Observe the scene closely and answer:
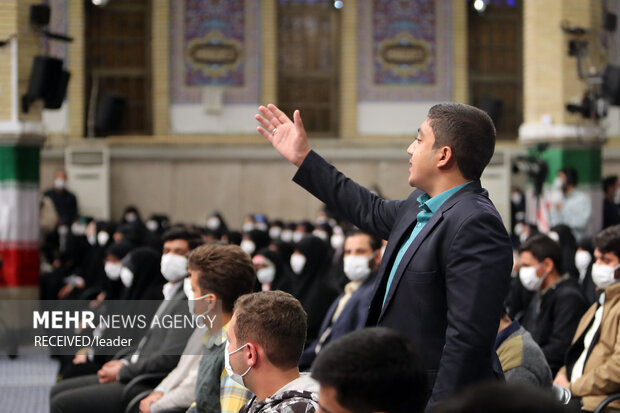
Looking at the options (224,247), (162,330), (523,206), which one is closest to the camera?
(224,247)

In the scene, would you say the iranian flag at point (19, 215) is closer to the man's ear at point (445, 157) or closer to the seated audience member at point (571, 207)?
the seated audience member at point (571, 207)

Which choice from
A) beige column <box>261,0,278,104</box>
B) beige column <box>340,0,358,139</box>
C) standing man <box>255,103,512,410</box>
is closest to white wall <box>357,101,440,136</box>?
beige column <box>340,0,358,139</box>

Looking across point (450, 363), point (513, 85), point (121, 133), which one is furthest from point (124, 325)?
point (513, 85)

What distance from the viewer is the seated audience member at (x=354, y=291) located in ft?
20.4

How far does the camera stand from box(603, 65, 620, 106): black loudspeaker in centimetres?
1194

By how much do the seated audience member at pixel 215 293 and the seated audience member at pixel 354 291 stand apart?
1.54m

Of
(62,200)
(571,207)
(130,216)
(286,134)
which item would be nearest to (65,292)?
(62,200)

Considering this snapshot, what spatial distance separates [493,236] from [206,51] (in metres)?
16.0

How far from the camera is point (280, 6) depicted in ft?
62.4

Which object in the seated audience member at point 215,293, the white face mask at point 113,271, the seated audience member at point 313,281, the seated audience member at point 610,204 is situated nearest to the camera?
the seated audience member at point 215,293

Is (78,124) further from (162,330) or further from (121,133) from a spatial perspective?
(162,330)

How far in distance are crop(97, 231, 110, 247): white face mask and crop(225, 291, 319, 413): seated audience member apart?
32.7 ft

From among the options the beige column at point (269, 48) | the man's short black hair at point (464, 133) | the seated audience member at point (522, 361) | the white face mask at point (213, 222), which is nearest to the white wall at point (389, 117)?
the beige column at point (269, 48)

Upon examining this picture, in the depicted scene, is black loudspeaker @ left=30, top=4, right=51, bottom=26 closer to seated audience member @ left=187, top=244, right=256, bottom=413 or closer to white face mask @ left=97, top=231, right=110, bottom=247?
white face mask @ left=97, top=231, right=110, bottom=247
